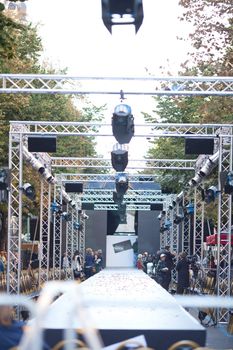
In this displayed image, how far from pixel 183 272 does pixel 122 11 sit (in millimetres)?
22008

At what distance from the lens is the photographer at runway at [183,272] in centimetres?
3316

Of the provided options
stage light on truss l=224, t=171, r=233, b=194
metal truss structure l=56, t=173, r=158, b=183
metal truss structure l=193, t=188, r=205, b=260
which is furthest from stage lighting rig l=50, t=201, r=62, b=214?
stage light on truss l=224, t=171, r=233, b=194

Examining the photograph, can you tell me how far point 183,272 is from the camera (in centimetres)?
3369

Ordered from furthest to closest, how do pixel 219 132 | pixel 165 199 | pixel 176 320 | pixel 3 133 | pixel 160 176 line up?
pixel 165 199
pixel 160 176
pixel 3 133
pixel 219 132
pixel 176 320

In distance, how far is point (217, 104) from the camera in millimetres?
33750

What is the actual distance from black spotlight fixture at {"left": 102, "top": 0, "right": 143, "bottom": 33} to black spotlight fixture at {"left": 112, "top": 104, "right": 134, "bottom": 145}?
9806 millimetres

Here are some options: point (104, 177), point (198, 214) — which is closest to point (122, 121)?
point (104, 177)

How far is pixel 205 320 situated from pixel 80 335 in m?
19.3

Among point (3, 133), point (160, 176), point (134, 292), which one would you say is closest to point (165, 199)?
point (160, 176)

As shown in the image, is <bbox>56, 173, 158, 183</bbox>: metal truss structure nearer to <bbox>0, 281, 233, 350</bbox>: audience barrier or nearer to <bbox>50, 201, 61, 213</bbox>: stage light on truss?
<bbox>50, 201, 61, 213</bbox>: stage light on truss

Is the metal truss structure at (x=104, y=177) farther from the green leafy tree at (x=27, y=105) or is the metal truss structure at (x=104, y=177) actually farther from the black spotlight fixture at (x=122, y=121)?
the black spotlight fixture at (x=122, y=121)

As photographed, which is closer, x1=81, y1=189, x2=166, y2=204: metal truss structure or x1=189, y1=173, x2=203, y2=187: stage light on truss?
x1=189, y1=173, x2=203, y2=187: stage light on truss

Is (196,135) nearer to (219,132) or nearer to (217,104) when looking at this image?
(219,132)

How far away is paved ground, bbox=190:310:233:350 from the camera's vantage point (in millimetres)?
20219
